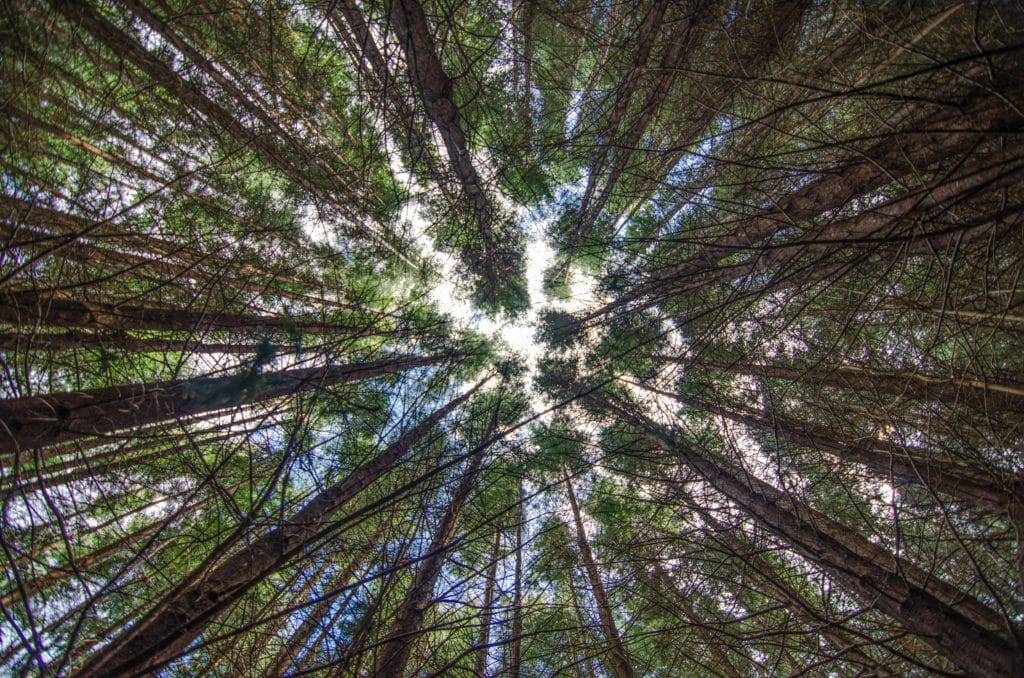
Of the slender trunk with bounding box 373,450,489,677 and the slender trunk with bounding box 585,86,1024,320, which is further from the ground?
the slender trunk with bounding box 585,86,1024,320

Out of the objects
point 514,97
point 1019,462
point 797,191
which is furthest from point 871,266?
point 514,97

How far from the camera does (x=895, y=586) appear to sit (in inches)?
102

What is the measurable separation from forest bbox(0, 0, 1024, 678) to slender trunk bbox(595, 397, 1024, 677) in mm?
21

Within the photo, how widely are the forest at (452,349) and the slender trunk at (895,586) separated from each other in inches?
0.8

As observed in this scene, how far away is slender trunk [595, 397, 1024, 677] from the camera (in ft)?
7.19

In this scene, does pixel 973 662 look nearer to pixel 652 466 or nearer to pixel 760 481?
pixel 760 481

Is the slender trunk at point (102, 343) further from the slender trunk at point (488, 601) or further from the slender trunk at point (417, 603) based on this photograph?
the slender trunk at point (488, 601)

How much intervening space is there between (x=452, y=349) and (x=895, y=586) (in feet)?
14.5

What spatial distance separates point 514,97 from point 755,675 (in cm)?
662

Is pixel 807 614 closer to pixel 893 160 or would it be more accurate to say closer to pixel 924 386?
pixel 924 386

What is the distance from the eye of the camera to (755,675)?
11.7ft

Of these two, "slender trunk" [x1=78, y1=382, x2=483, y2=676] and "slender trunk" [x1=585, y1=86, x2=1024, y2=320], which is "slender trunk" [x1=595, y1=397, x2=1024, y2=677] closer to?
"slender trunk" [x1=585, y1=86, x2=1024, y2=320]

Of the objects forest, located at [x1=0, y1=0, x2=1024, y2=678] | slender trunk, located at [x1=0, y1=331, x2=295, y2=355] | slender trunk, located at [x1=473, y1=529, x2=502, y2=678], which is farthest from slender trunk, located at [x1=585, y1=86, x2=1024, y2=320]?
slender trunk, located at [x1=0, y1=331, x2=295, y2=355]

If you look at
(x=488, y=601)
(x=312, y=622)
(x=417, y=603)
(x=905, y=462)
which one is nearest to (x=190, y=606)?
(x=312, y=622)
